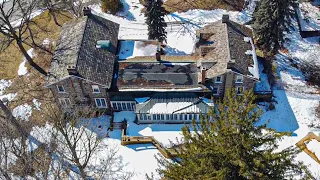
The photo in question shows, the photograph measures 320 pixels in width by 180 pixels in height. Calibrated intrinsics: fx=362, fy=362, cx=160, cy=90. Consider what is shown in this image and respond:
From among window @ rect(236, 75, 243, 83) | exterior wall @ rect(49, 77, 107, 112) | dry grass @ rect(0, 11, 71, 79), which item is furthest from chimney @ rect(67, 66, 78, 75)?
window @ rect(236, 75, 243, 83)

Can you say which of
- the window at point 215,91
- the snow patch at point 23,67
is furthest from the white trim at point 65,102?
the window at point 215,91

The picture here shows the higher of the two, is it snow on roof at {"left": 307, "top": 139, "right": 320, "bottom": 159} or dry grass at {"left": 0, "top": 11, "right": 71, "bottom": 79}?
dry grass at {"left": 0, "top": 11, "right": 71, "bottom": 79}

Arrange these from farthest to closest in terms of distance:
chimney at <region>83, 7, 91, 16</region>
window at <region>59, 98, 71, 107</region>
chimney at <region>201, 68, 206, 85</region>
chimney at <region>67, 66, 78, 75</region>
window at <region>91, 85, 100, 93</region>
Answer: chimney at <region>83, 7, 91, 16</region>, window at <region>59, 98, 71, 107</region>, window at <region>91, 85, 100, 93</region>, chimney at <region>201, 68, 206, 85</region>, chimney at <region>67, 66, 78, 75</region>

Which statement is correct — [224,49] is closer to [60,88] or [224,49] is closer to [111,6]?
[60,88]

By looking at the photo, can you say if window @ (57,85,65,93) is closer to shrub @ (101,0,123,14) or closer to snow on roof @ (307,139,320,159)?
shrub @ (101,0,123,14)

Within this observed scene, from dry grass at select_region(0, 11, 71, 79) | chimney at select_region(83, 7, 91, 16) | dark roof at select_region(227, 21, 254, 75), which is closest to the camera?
dark roof at select_region(227, 21, 254, 75)

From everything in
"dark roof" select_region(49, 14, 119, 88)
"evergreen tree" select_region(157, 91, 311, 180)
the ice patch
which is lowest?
"evergreen tree" select_region(157, 91, 311, 180)
